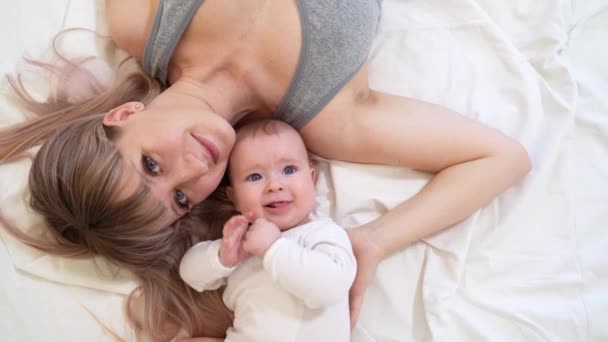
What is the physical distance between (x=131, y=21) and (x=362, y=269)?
0.73m

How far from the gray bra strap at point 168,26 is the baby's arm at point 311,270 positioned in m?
0.50

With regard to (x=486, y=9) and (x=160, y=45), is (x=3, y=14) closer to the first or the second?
(x=160, y=45)

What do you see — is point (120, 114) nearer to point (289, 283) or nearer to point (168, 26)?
point (168, 26)

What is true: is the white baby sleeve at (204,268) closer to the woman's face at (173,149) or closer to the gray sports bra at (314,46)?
the woman's face at (173,149)

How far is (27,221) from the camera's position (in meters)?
0.99

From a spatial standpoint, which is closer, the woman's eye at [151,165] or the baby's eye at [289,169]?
the woman's eye at [151,165]

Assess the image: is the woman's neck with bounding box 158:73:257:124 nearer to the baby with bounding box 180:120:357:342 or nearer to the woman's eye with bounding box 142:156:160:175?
the baby with bounding box 180:120:357:342

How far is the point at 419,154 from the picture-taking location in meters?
1.05

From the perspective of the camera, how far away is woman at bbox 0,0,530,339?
2.97 ft

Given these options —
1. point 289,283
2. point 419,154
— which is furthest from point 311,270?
point 419,154

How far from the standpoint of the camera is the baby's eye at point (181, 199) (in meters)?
0.95

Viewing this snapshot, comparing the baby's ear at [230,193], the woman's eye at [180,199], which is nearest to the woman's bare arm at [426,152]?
the baby's ear at [230,193]

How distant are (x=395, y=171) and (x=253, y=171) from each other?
33 cm

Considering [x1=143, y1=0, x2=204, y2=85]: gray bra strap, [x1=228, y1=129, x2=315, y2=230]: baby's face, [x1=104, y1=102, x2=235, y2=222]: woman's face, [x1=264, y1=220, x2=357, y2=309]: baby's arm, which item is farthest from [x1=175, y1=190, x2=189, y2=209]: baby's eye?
[x1=143, y1=0, x2=204, y2=85]: gray bra strap
